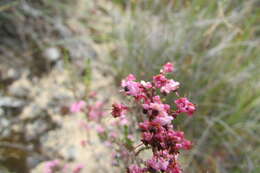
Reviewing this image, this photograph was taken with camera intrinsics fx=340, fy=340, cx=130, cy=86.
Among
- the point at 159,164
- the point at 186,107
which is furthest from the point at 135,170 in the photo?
the point at 186,107

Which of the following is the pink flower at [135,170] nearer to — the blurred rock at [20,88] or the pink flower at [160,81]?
the pink flower at [160,81]

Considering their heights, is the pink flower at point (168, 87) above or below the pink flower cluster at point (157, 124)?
above

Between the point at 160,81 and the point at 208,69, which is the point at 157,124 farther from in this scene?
the point at 208,69

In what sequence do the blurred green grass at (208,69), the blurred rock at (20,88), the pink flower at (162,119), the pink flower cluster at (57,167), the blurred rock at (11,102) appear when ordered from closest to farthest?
the pink flower at (162,119) < the pink flower cluster at (57,167) < the blurred green grass at (208,69) < the blurred rock at (11,102) < the blurred rock at (20,88)

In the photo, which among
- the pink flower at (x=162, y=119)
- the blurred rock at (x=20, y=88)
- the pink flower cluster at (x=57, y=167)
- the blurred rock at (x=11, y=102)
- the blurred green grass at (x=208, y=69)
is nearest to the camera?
the pink flower at (x=162, y=119)

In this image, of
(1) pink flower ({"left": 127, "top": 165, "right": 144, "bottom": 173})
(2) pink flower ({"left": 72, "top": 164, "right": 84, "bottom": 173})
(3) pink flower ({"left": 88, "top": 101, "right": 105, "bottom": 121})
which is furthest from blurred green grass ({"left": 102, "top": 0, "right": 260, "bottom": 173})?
(1) pink flower ({"left": 127, "top": 165, "right": 144, "bottom": 173})

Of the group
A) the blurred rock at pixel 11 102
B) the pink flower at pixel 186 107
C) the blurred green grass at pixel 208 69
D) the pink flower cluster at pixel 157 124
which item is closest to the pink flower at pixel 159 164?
the pink flower cluster at pixel 157 124

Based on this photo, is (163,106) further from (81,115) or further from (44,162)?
(81,115)

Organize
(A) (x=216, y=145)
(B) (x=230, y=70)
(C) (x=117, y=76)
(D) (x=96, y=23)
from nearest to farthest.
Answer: (A) (x=216, y=145)
(B) (x=230, y=70)
(C) (x=117, y=76)
(D) (x=96, y=23)

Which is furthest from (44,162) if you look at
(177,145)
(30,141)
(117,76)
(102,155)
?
(177,145)
